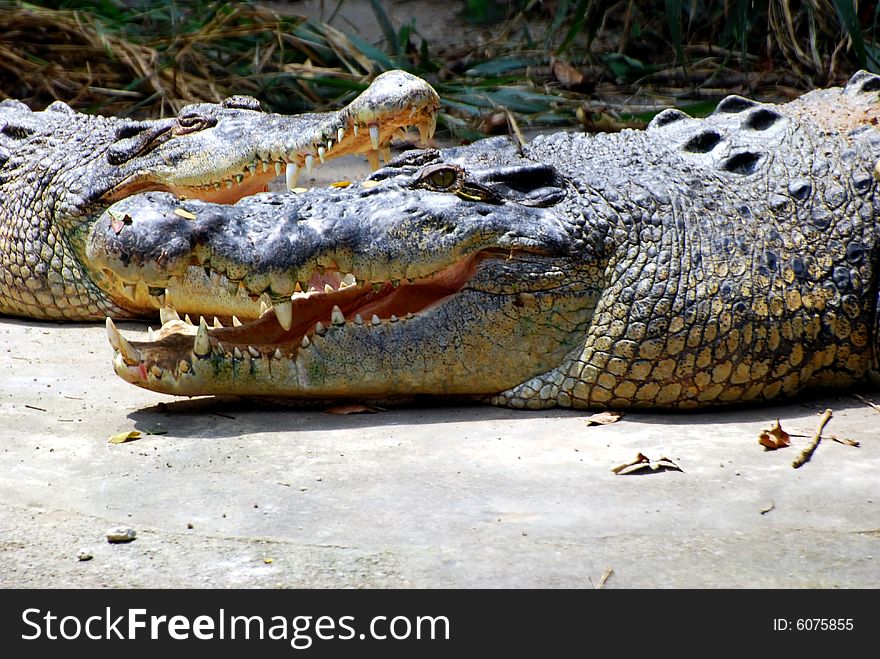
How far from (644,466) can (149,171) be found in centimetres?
328

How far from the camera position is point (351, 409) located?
4277 millimetres

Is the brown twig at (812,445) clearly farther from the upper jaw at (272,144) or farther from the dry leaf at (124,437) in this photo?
the upper jaw at (272,144)

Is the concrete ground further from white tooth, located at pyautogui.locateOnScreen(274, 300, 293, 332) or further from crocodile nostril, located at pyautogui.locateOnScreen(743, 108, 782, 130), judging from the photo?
crocodile nostril, located at pyautogui.locateOnScreen(743, 108, 782, 130)

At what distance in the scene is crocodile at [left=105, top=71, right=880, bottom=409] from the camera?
4078mm

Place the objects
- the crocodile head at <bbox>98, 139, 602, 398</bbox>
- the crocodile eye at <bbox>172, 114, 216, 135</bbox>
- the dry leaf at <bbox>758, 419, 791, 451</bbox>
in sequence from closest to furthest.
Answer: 1. the dry leaf at <bbox>758, 419, 791, 451</bbox>
2. the crocodile head at <bbox>98, 139, 602, 398</bbox>
3. the crocodile eye at <bbox>172, 114, 216, 135</bbox>

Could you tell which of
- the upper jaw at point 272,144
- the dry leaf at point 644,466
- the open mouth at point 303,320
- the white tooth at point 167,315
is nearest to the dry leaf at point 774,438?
the dry leaf at point 644,466

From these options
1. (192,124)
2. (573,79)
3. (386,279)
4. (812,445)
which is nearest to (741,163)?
(812,445)

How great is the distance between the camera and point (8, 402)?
4324mm

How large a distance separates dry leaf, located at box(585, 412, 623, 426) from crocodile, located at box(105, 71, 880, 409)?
55 millimetres

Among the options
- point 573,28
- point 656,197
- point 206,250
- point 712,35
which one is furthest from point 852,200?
point 712,35

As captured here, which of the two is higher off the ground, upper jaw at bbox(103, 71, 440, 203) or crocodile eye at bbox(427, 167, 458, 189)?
crocodile eye at bbox(427, 167, 458, 189)

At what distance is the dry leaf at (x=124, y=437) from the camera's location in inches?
152

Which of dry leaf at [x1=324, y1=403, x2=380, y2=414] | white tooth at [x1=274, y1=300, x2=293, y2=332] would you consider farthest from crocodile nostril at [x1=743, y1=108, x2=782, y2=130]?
white tooth at [x1=274, y1=300, x2=293, y2=332]
